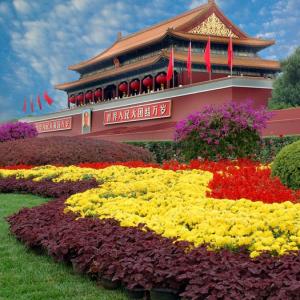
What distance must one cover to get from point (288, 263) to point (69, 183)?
6.15 meters

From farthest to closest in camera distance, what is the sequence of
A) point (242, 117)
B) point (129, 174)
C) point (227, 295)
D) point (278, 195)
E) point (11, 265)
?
point (242, 117)
point (129, 174)
point (278, 195)
point (11, 265)
point (227, 295)

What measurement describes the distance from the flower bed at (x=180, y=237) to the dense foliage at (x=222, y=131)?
16.8 ft

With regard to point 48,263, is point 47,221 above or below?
above

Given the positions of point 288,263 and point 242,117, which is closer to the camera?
point 288,263

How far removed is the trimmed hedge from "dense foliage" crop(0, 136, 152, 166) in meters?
3.26

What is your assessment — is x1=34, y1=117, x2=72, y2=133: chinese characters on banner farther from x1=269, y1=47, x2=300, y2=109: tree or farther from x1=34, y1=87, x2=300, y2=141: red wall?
x1=269, y1=47, x2=300, y2=109: tree

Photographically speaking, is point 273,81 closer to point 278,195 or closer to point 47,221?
point 278,195

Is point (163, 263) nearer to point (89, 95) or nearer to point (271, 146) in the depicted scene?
point (271, 146)

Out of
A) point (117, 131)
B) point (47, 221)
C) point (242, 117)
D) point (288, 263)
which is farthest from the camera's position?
point (117, 131)

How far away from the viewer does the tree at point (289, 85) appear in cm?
2114

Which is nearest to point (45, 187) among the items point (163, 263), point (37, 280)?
point (37, 280)

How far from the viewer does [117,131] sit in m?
27.8

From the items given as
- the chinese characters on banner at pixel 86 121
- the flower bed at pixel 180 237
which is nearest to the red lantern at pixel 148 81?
the chinese characters on banner at pixel 86 121

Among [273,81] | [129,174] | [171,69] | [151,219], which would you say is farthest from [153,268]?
[171,69]
